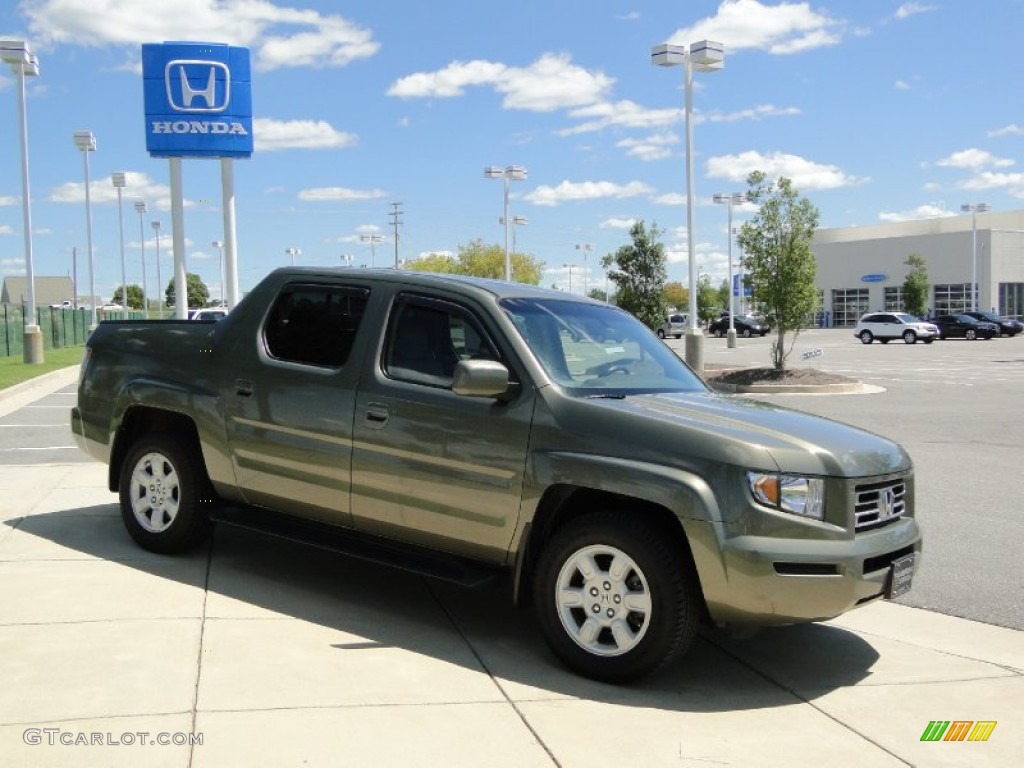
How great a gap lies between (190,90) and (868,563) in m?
15.9

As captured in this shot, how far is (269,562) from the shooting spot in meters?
6.66

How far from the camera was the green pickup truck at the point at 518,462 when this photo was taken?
14.6 feet

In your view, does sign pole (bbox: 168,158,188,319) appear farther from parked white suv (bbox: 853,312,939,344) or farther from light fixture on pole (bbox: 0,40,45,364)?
parked white suv (bbox: 853,312,939,344)

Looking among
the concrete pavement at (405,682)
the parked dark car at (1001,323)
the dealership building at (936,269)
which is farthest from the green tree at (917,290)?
the concrete pavement at (405,682)

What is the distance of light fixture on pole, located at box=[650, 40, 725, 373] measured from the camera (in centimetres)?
2520

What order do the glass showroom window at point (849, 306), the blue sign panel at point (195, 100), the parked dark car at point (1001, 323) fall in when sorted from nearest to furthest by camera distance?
the blue sign panel at point (195, 100), the parked dark car at point (1001, 323), the glass showroom window at point (849, 306)

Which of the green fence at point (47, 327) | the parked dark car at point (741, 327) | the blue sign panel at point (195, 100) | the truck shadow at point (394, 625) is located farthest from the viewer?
the parked dark car at point (741, 327)

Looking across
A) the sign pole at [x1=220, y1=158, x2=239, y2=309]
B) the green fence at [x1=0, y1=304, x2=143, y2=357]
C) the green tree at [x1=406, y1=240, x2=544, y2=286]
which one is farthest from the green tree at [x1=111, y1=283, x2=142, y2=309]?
the sign pole at [x1=220, y1=158, x2=239, y2=309]

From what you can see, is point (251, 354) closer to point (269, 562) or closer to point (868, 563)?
point (269, 562)

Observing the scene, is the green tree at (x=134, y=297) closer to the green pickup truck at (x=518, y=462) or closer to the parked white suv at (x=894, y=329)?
the parked white suv at (x=894, y=329)

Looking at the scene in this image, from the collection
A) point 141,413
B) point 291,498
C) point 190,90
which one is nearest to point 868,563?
point 291,498

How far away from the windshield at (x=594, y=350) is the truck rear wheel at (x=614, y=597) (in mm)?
759

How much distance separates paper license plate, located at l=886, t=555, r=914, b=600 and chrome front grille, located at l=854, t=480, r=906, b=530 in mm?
191

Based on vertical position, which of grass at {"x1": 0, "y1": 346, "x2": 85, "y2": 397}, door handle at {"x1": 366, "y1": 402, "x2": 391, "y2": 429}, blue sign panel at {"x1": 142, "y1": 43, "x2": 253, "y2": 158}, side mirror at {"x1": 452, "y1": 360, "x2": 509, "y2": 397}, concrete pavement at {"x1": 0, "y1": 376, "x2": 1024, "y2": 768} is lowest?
concrete pavement at {"x1": 0, "y1": 376, "x2": 1024, "y2": 768}
